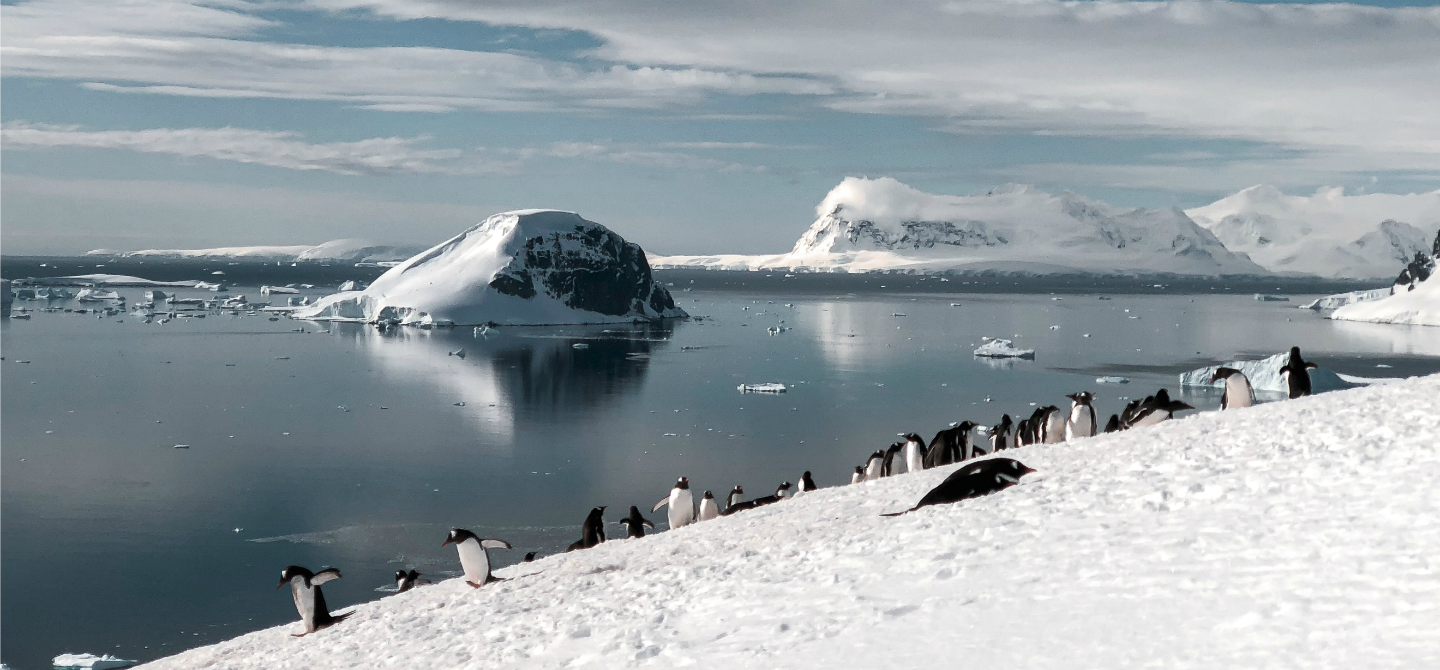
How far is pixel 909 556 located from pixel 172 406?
33.7 meters

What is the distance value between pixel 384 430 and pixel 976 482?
25.7 metres

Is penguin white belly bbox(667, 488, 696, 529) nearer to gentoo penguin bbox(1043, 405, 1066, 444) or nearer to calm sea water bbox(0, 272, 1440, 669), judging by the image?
calm sea water bbox(0, 272, 1440, 669)

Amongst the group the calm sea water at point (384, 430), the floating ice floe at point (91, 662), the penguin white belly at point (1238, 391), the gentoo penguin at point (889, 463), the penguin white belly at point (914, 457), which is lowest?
the floating ice floe at point (91, 662)

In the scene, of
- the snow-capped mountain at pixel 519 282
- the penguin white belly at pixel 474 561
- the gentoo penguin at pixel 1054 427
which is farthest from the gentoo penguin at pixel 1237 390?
the snow-capped mountain at pixel 519 282

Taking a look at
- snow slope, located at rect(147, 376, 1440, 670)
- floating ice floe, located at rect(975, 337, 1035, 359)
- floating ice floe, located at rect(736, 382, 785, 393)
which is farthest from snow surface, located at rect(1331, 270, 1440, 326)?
snow slope, located at rect(147, 376, 1440, 670)

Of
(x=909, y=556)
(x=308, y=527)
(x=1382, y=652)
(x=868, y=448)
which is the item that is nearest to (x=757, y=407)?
(x=868, y=448)

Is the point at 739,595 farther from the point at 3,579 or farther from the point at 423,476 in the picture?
the point at 423,476

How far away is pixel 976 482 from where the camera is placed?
27.7ft

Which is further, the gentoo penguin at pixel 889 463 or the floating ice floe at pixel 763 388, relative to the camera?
the floating ice floe at pixel 763 388

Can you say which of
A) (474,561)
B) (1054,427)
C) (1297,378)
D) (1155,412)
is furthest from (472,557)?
(1297,378)

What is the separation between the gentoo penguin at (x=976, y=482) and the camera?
842 cm

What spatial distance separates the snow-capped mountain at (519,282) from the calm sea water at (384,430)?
907 centimetres

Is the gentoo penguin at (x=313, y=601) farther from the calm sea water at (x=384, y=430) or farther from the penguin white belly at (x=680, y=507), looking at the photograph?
the calm sea water at (x=384, y=430)

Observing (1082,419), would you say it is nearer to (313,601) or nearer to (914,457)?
(914,457)
